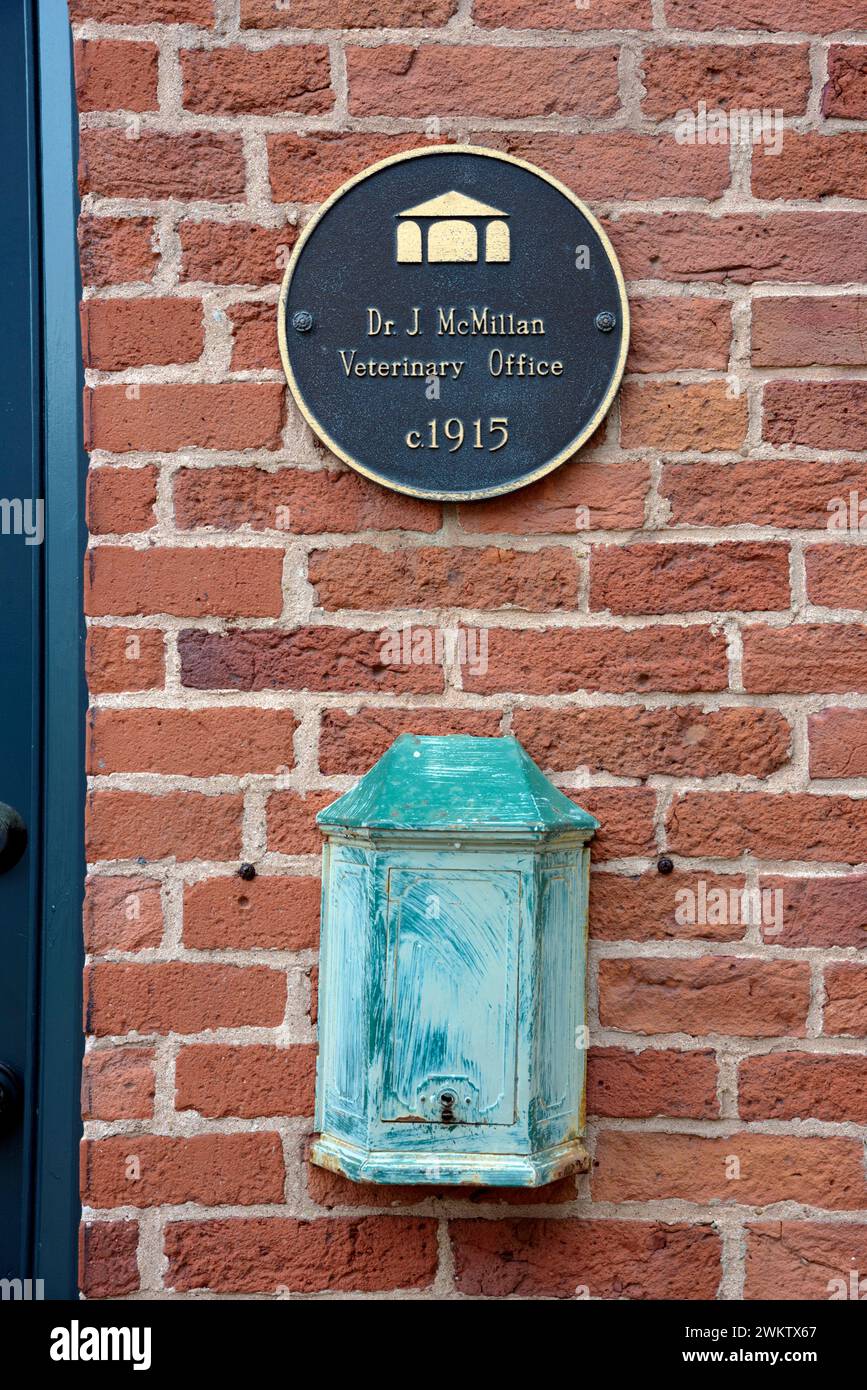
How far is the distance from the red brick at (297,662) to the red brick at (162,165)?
0.42 metres

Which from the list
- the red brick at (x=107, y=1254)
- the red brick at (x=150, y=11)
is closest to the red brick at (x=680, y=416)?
the red brick at (x=150, y=11)

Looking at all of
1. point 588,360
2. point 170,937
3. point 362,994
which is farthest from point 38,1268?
point 588,360

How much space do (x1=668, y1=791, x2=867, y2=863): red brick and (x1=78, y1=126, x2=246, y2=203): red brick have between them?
870 millimetres

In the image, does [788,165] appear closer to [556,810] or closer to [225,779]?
[556,810]

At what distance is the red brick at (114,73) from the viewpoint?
1.18 metres

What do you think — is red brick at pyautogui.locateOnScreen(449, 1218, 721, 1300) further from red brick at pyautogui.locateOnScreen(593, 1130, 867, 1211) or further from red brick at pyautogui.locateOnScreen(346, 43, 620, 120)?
red brick at pyautogui.locateOnScreen(346, 43, 620, 120)

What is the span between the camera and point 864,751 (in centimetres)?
117

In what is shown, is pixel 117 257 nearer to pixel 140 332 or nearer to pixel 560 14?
pixel 140 332

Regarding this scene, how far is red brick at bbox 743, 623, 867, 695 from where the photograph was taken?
1173mm

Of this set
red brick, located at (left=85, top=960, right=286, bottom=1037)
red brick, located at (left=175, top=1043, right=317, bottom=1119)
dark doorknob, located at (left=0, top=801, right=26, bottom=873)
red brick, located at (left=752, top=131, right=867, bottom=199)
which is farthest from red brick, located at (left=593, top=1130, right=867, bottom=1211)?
red brick, located at (left=752, top=131, right=867, bottom=199)

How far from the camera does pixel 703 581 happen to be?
3.87ft

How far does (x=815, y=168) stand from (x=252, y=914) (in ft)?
3.45

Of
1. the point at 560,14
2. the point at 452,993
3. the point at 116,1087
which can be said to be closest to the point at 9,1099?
the point at 116,1087

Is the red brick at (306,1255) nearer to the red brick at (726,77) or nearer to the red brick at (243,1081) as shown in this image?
the red brick at (243,1081)
